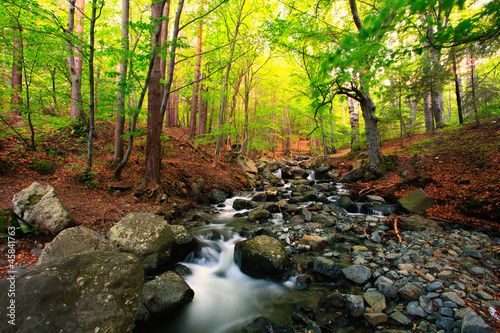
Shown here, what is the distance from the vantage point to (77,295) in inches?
74.7

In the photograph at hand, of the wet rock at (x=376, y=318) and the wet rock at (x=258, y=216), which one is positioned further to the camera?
the wet rock at (x=258, y=216)

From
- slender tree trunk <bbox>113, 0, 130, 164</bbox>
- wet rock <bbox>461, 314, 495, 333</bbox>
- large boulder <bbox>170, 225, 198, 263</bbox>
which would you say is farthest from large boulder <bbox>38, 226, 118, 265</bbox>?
wet rock <bbox>461, 314, 495, 333</bbox>

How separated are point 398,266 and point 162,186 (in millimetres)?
7003

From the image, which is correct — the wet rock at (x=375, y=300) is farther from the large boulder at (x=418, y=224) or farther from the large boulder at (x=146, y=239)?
the large boulder at (x=146, y=239)

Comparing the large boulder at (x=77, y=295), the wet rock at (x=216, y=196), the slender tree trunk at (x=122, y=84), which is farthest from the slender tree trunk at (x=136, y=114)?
the large boulder at (x=77, y=295)

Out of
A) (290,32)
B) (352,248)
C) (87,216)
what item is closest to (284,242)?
(352,248)

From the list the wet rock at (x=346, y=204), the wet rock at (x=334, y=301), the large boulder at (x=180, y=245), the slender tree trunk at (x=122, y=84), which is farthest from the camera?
the wet rock at (x=346, y=204)

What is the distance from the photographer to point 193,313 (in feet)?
11.4

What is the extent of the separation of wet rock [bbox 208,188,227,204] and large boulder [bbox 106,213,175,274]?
15.0 ft

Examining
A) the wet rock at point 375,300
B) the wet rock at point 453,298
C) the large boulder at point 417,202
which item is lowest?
the wet rock at point 375,300

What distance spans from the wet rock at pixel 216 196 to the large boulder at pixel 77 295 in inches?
261

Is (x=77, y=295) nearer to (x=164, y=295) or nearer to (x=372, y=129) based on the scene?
(x=164, y=295)

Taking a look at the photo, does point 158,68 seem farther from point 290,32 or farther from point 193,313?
point 193,313

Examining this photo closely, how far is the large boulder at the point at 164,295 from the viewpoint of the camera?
3029 mm
